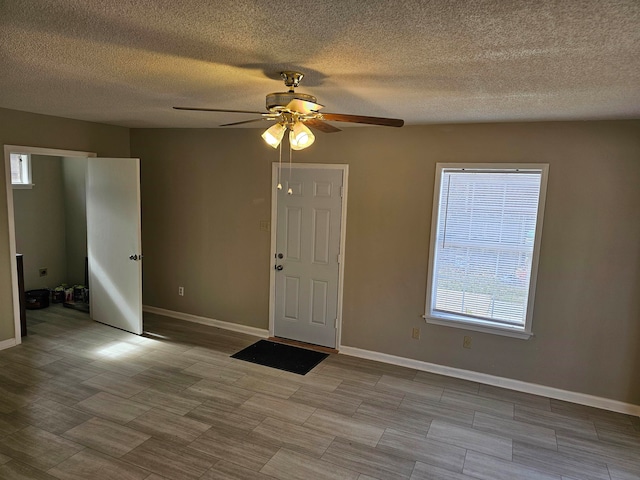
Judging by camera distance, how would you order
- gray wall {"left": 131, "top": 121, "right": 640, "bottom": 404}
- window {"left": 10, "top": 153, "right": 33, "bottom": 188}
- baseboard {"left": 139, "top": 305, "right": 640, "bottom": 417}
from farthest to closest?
window {"left": 10, "top": 153, "right": 33, "bottom": 188} < baseboard {"left": 139, "top": 305, "right": 640, "bottom": 417} < gray wall {"left": 131, "top": 121, "right": 640, "bottom": 404}

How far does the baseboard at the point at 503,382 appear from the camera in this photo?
3531 mm

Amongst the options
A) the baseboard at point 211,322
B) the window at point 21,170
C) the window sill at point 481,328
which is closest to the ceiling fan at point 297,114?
the window sill at point 481,328

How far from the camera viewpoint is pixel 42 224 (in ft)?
19.1

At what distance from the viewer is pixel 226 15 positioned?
1508 mm

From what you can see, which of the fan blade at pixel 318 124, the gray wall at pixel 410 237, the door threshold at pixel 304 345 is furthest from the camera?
the door threshold at pixel 304 345

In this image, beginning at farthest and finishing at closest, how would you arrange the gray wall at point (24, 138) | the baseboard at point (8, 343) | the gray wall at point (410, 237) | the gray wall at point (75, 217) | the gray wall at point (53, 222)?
the gray wall at point (75, 217), the gray wall at point (53, 222), the baseboard at point (8, 343), the gray wall at point (24, 138), the gray wall at point (410, 237)

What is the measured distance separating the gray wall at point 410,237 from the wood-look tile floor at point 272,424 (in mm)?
411

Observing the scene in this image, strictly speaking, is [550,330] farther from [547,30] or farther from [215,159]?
[215,159]

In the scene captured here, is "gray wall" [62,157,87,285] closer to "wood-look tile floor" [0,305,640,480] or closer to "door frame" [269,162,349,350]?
"wood-look tile floor" [0,305,640,480]

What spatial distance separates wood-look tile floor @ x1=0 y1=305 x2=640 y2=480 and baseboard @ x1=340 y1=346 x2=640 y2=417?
8 centimetres

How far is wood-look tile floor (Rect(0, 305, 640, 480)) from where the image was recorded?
2684 millimetres

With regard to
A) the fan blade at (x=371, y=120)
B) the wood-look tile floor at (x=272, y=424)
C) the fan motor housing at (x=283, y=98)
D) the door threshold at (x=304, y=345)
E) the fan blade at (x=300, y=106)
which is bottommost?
the wood-look tile floor at (x=272, y=424)

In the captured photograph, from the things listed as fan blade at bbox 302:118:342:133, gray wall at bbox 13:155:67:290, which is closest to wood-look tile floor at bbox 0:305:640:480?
gray wall at bbox 13:155:67:290

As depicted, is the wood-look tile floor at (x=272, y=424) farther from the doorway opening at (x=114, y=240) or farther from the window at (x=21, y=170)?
the window at (x=21, y=170)
